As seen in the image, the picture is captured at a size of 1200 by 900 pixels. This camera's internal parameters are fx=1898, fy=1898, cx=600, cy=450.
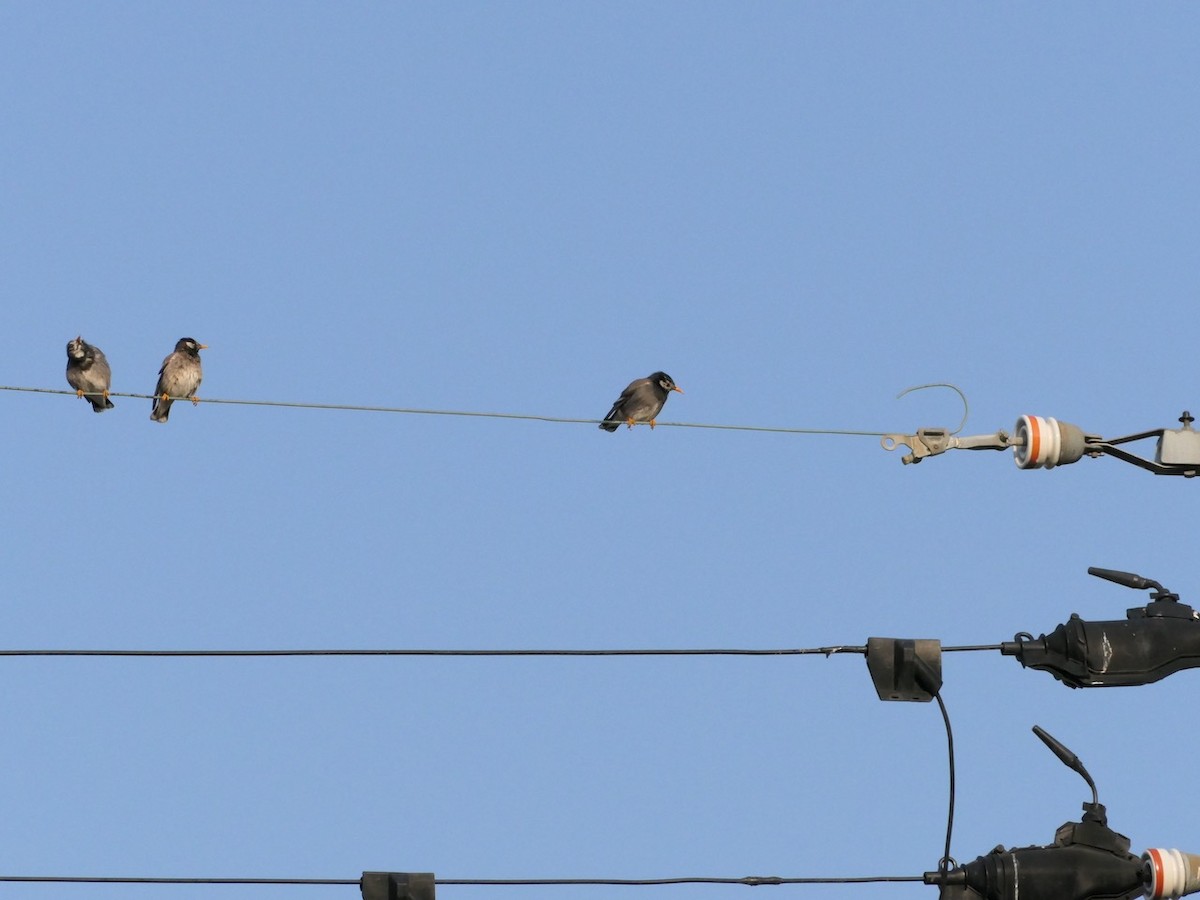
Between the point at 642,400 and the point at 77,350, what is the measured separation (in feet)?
20.4

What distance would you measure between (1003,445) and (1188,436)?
41.8 inches

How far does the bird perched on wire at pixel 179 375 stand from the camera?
2075 cm

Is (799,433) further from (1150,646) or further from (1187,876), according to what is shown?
(1187,876)

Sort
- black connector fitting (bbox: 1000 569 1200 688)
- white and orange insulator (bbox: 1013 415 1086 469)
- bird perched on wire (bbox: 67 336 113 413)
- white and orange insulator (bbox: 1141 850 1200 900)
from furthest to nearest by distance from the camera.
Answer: bird perched on wire (bbox: 67 336 113 413)
white and orange insulator (bbox: 1013 415 1086 469)
black connector fitting (bbox: 1000 569 1200 688)
white and orange insulator (bbox: 1141 850 1200 900)

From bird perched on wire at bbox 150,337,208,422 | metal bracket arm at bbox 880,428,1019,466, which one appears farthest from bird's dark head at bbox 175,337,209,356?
metal bracket arm at bbox 880,428,1019,466

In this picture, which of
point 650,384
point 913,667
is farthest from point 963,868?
point 650,384

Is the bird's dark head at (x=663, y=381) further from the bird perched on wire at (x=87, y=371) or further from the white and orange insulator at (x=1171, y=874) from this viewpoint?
the white and orange insulator at (x=1171, y=874)

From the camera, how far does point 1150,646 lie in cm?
991

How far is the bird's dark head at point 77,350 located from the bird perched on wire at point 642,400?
5.71 meters

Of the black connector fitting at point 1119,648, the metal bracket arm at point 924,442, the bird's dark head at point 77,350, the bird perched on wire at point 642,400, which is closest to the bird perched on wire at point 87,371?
the bird's dark head at point 77,350

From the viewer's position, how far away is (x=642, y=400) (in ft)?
69.1

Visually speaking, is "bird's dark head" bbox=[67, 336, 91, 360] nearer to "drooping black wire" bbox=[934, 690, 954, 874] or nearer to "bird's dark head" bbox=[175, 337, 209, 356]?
"bird's dark head" bbox=[175, 337, 209, 356]

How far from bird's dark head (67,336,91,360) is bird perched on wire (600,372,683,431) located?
5711mm

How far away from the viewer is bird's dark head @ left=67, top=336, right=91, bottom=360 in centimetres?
2066
